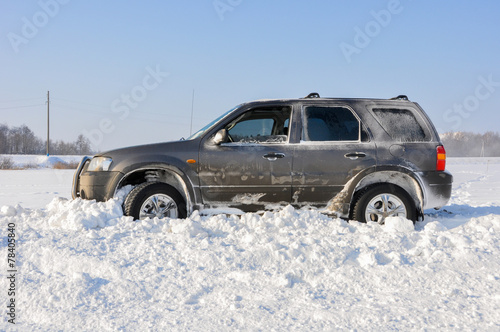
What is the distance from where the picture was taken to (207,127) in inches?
233

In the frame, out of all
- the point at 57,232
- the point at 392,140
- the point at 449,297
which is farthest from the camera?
the point at 392,140

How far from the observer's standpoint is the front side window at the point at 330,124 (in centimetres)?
582

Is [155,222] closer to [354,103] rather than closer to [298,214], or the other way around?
[298,214]

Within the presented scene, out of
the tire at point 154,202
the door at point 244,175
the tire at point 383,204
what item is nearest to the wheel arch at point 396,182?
the tire at point 383,204

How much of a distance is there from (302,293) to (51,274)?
94.0 inches

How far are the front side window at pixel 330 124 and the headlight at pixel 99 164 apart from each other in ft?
8.92

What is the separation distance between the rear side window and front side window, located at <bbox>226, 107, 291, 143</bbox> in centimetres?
133

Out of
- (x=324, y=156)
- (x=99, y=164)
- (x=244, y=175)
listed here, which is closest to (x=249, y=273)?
(x=244, y=175)

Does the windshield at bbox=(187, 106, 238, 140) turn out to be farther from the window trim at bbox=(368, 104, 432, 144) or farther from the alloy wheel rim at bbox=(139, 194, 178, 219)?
the window trim at bbox=(368, 104, 432, 144)

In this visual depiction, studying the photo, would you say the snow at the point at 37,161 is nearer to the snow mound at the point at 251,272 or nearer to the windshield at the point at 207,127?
the windshield at the point at 207,127

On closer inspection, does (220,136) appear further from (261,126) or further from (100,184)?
(100,184)

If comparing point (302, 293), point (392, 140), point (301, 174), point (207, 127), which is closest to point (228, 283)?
point (302, 293)

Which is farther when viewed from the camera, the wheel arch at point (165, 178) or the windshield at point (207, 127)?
the windshield at point (207, 127)

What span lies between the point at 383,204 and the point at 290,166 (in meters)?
1.35
